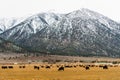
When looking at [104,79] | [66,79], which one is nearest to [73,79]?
[66,79]

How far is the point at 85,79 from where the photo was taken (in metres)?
62.1

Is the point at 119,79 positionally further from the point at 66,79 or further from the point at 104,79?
the point at 66,79

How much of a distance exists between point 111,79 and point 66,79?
7.18 metres

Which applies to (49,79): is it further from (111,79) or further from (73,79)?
(111,79)

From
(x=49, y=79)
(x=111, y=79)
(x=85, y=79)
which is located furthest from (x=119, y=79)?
(x=49, y=79)

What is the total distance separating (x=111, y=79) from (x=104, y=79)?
1.06 m

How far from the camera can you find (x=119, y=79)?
60.8m

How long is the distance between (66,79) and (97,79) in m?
5.29

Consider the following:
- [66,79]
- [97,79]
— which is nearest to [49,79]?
[66,79]

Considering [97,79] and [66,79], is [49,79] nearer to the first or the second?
[66,79]

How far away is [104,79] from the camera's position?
200 feet

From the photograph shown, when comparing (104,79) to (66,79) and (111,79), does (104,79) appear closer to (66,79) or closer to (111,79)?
(111,79)

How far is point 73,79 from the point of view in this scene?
6294cm

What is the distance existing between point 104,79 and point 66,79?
6.21 metres
